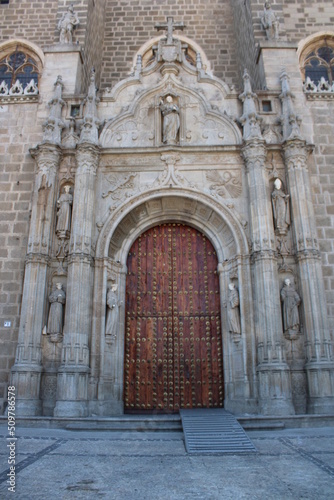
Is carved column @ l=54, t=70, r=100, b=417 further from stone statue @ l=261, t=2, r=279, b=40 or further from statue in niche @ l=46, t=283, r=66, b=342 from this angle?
stone statue @ l=261, t=2, r=279, b=40

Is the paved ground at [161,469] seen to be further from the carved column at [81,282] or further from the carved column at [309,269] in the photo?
the carved column at [309,269]

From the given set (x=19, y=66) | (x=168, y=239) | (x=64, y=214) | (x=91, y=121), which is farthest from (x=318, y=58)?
(x=64, y=214)

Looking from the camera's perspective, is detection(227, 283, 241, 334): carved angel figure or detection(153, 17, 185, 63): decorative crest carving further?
detection(153, 17, 185, 63): decorative crest carving

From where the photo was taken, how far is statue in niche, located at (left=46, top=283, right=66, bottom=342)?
34.5 ft

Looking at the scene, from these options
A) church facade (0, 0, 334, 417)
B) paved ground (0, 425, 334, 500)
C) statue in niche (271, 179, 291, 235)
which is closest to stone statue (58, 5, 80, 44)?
church facade (0, 0, 334, 417)

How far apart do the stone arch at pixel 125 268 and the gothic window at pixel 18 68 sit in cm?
829

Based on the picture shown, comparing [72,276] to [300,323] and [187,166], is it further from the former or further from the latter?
[300,323]

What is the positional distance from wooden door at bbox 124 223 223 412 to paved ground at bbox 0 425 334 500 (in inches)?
132

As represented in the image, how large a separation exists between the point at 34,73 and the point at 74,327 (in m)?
11.2

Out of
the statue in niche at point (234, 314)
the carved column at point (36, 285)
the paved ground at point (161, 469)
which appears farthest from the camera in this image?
the statue in niche at point (234, 314)

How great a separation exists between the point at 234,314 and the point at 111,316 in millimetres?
3116

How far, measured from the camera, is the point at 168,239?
1255 centimetres

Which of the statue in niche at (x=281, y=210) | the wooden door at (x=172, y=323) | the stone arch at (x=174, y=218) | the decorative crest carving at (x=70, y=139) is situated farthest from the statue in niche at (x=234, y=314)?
the decorative crest carving at (x=70, y=139)

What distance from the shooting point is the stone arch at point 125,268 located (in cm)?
1052
